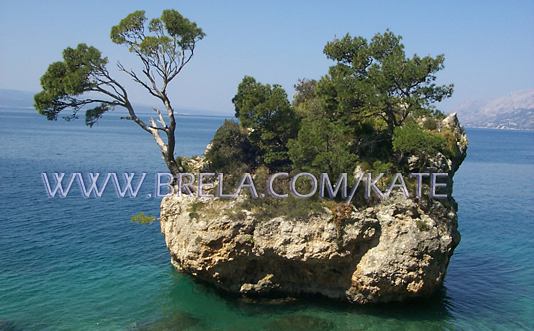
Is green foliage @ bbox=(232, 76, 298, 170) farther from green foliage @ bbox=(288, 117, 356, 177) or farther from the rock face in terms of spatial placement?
the rock face

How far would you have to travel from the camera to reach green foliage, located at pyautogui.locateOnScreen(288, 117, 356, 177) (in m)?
24.6

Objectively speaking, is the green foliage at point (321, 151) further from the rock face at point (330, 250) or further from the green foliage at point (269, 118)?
the green foliage at point (269, 118)

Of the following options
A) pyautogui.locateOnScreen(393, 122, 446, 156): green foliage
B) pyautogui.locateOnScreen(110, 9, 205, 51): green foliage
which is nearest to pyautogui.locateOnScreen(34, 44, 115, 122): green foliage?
pyautogui.locateOnScreen(110, 9, 205, 51): green foliage

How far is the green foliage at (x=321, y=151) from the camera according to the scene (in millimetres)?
24562

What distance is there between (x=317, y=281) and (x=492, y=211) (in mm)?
29952

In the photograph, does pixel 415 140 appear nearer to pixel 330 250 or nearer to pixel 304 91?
pixel 330 250

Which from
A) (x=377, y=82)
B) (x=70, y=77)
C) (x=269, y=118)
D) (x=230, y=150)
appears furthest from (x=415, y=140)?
(x=70, y=77)

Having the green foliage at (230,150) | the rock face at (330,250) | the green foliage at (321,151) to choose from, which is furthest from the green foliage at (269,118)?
the rock face at (330,250)

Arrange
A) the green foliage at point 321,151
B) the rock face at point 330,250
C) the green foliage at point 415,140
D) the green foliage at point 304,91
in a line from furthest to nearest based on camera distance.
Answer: the green foliage at point 304,91 → the green foliage at point 321,151 → the green foliage at point 415,140 → the rock face at point 330,250

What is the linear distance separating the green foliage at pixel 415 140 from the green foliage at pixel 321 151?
2604 mm

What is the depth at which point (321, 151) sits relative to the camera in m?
25.3

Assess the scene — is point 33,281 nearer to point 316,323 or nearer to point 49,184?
point 316,323

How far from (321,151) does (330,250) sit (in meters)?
5.37

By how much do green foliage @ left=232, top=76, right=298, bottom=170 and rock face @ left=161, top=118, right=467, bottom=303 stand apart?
6.29 m
